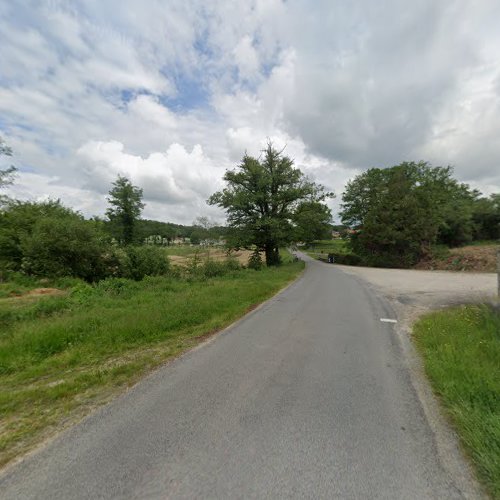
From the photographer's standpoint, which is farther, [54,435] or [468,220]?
[468,220]

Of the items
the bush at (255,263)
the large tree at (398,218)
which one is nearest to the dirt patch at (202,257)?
the bush at (255,263)

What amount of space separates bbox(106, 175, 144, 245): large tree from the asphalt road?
40198 mm

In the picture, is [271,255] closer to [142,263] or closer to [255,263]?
[255,263]

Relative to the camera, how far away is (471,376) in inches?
146

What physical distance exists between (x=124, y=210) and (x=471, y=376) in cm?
4372

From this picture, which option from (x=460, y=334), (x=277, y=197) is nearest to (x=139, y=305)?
(x=460, y=334)

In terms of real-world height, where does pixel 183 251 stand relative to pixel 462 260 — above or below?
above

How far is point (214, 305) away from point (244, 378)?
4520mm

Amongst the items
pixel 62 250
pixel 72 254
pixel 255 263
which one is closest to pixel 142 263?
pixel 72 254

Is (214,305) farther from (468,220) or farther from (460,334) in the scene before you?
(468,220)

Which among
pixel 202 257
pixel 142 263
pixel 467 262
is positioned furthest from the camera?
pixel 467 262

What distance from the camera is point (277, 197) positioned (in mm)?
25641

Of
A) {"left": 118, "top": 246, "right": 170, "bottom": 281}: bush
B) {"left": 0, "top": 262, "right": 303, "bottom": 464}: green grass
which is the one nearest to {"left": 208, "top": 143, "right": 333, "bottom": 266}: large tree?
{"left": 118, "top": 246, "right": 170, "bottom": 281}: bush

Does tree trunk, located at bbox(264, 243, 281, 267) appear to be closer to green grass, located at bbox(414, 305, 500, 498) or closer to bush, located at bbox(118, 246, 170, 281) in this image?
bush, located at bbox(118, 246, 170, 281)
